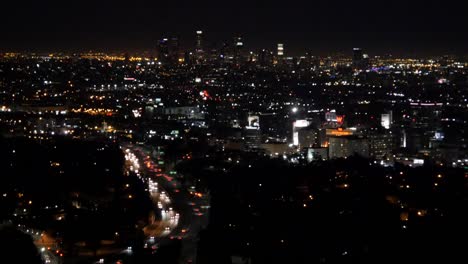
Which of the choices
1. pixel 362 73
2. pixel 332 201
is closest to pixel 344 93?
pixel 362 73

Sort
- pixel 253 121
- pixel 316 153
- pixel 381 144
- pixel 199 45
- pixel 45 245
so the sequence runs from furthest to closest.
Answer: pixel 199 45
pixel 253 121
pixel 381 144
pixel 316 153
pixel 45 245

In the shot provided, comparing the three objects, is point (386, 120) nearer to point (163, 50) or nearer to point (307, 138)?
point (307, 138)

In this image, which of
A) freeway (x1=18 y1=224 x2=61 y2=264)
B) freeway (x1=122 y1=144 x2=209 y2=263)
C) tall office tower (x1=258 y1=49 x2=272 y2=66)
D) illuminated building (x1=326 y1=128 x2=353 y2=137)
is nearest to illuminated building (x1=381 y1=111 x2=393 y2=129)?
illuminated building (x1=326 y1=128 x2=353 y2=137)

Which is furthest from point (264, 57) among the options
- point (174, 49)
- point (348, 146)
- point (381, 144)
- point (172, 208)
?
point (172, 208)

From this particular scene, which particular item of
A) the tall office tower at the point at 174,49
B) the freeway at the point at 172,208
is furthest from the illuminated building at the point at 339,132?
the tall office tower at the point at 174,49

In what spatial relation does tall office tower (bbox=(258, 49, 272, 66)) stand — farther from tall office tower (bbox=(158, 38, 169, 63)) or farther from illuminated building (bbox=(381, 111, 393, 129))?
illuminated building (bbox=(381, 111, 393, 129))

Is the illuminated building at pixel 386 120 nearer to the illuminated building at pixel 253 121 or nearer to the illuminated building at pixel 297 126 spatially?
the illuminated building at pixel 297 126
